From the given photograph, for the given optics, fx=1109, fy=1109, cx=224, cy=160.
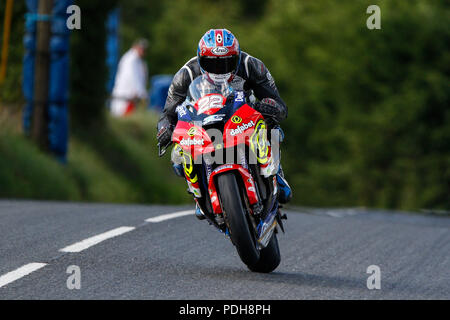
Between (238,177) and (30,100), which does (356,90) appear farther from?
(238,177)

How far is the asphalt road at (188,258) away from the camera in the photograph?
25.5 ft

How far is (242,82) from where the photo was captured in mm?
8641

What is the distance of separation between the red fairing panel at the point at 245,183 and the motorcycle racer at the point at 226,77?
2.07ft

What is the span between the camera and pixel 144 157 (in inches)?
1032

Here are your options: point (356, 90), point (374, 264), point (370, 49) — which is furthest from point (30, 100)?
point (356, 90)

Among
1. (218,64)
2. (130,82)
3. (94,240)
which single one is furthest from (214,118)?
(130,82)

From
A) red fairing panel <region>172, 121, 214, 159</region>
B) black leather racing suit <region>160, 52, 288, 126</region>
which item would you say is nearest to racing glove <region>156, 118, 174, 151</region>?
black leather racing suit <region>160, 52, 288, 126</region>

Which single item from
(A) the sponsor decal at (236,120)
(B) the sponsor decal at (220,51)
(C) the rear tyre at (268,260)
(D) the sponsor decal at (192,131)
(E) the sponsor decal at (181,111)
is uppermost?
(B) the sponsor decal at (220,51)

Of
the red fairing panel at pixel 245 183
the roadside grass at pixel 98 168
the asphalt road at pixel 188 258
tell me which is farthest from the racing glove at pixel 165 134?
the roadside grass at pixel 98 168

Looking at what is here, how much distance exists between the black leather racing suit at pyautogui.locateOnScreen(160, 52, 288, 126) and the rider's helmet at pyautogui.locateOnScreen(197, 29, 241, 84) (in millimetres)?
174

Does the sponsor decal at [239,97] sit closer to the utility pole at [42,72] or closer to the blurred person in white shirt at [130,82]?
the utility pole at [42,72]

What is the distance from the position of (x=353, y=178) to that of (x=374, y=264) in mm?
38517

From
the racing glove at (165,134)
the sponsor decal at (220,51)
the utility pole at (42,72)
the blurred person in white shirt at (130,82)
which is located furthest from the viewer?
the blurred person in white shirt at (130,82)
